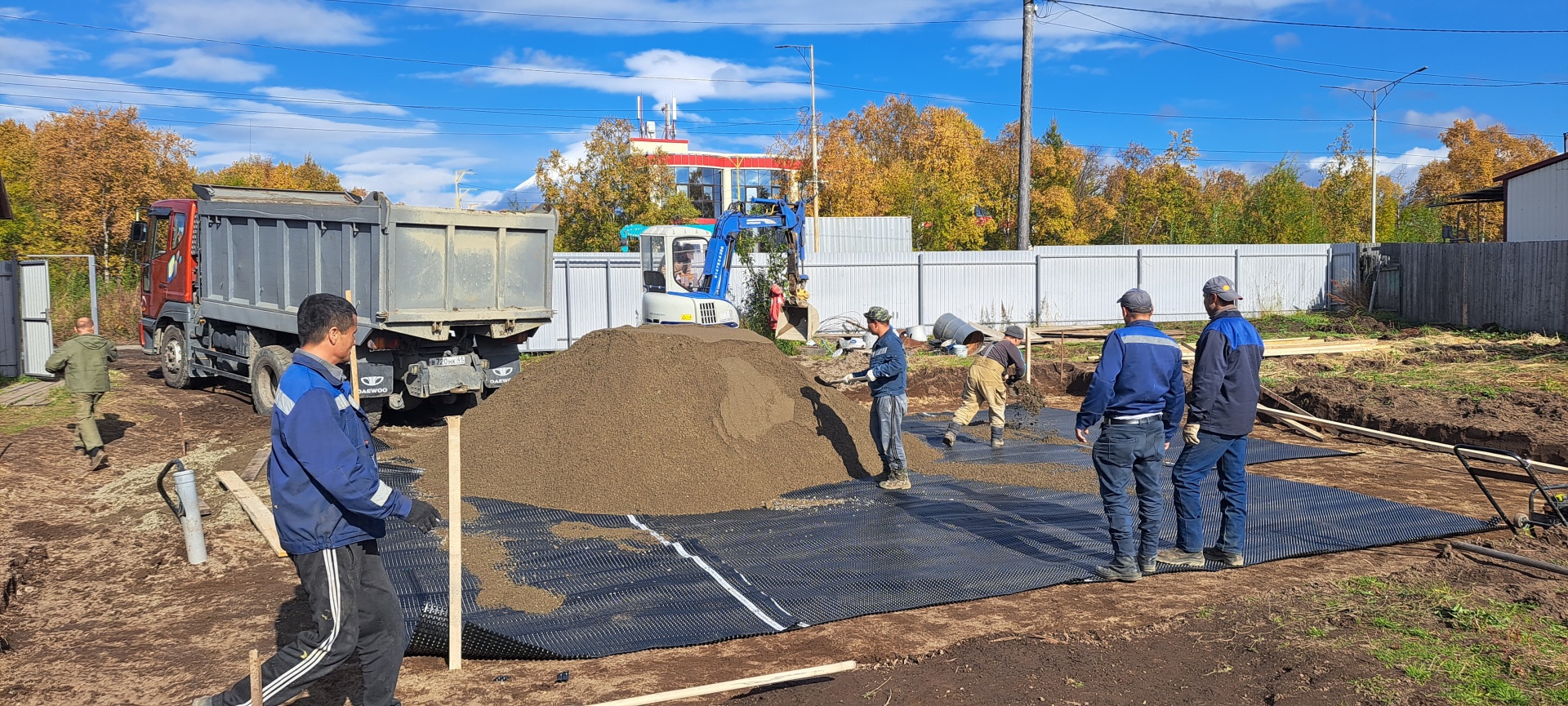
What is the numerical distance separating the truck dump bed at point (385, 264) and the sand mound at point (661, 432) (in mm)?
1609

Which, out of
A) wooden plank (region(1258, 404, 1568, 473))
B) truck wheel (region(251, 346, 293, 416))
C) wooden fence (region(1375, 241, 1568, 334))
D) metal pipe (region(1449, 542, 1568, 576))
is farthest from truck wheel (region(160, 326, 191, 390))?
wooden fence (region(1375, 241, 1568, 334))

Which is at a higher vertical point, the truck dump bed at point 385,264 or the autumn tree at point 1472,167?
the autumn tree at point 1472,167

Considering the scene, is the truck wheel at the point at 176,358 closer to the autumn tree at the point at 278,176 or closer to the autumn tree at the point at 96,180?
the autumn tree at the point at 96,180

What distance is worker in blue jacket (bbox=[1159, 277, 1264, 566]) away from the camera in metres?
6.26

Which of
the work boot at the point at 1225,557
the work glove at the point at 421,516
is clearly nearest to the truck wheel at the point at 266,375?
the work glove at the point at 421,516

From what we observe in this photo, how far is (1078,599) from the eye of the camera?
19.2 ft

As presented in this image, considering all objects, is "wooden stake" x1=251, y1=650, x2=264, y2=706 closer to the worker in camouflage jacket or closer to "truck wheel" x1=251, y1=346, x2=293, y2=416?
the worker in camouflage jacket

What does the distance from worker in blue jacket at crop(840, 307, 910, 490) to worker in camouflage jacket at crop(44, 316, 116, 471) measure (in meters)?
7.77

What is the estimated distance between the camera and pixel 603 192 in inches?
1241

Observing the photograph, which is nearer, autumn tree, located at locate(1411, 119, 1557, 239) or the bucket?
the bucket

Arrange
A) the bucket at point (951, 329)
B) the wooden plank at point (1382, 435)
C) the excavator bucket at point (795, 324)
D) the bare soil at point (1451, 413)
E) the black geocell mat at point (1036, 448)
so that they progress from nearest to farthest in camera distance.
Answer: the wooden plank at point (1382, 435)
the black geocell mat at point (1036, 448)
the bare soil at point (1451, 413)
the excavator bucket at point (795, 324)
the bucket at point (951, 329)

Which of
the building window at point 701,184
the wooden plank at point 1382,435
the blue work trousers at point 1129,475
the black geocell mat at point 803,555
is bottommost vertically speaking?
the black geocell mat at point 803,555

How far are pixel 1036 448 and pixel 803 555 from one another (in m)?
4.67

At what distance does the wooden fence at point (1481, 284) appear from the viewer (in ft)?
68.6
